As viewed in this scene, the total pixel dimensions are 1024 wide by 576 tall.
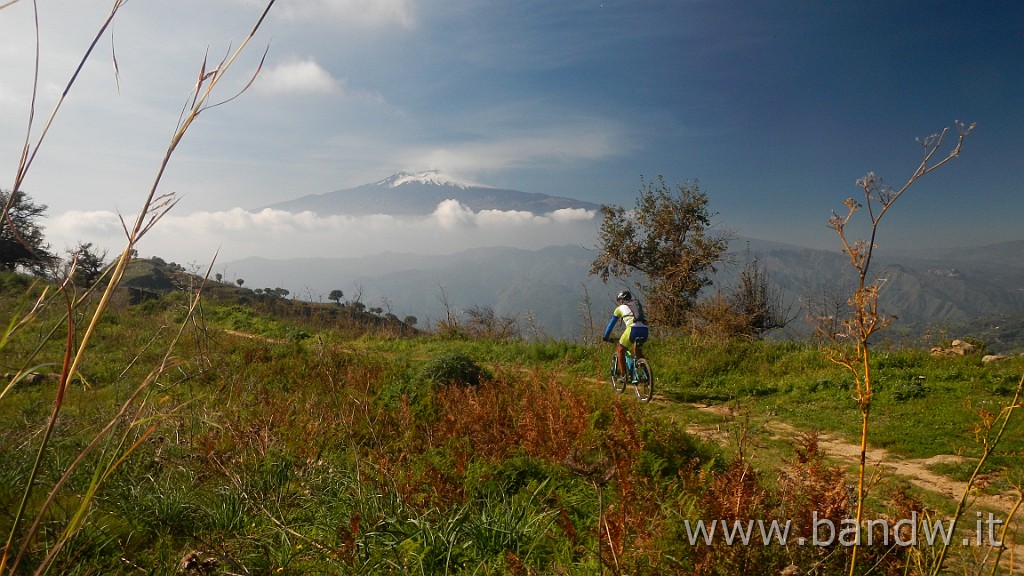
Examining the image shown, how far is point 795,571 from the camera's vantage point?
1.64 metres

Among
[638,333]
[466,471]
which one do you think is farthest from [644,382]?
[466,471]

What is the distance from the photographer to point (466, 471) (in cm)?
469

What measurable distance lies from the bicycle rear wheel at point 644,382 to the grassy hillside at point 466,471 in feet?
0.99

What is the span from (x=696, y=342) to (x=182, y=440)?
1130 centimetres

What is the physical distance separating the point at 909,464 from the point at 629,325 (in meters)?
4.69

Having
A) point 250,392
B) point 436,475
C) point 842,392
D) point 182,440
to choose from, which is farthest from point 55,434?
point 842,392

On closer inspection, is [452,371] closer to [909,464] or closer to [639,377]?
[639,377]

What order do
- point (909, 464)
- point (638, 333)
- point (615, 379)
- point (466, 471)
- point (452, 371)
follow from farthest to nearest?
point (615, 379)
point (638, 333)
point (452, 371)
point (909, 464)
point (466, 471)

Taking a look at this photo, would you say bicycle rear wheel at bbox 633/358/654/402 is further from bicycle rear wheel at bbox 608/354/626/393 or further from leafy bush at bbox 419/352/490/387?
leafy bush at bbox 419/352/490/387

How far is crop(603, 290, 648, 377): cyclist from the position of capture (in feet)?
32.4

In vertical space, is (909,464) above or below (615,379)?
below

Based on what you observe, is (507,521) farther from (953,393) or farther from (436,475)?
(953,393)

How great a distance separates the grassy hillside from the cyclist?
1.10 metres

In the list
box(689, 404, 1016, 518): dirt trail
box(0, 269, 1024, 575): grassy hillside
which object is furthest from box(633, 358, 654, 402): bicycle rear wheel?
box(689, 404, 1016, 518): dirt trail
